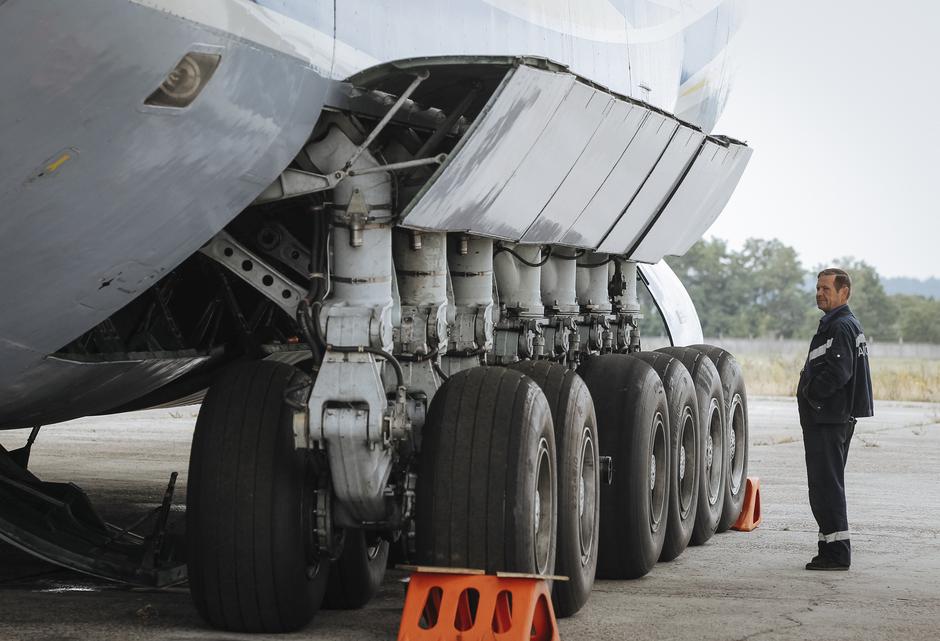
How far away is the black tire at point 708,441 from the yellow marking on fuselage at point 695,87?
6.01ft

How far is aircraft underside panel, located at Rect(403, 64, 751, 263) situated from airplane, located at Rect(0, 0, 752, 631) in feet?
0.07

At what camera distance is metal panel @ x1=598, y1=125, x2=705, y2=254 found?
8.85 meters

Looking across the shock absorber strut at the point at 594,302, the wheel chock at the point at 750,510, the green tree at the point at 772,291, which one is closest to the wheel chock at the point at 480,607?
the shock absorber strut at the point at 594,302

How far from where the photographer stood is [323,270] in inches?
258

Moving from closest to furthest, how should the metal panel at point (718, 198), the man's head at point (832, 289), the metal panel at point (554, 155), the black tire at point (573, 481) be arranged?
the metal panel at point (554, 155) < the black tire at point (573, 481) < the man's head at point (832, 289) < the metal panel at point (718, 198)

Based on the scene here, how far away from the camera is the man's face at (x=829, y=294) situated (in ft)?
29.8

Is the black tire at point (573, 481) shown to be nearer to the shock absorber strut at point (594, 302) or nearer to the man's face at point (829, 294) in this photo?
the man's face at point (829, 294)

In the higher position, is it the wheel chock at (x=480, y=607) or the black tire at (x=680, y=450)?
the black tire at (x=680, y=450)

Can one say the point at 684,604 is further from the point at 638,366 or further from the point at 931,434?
the point at 931,434

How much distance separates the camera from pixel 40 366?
238 inches

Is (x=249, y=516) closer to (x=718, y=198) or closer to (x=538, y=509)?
(x=538, y=509)

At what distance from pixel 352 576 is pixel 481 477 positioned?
1238mm

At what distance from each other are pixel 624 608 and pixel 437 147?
245cm

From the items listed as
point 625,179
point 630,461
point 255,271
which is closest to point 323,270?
point 255,271
